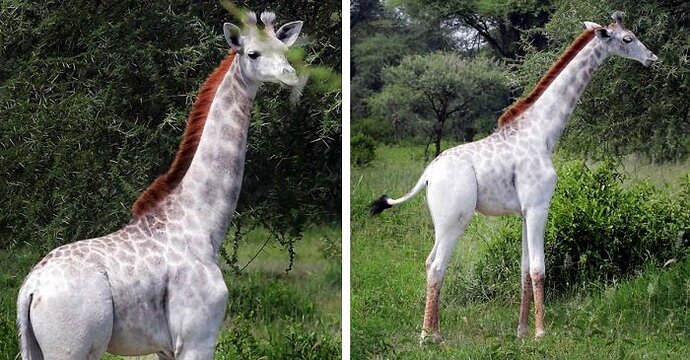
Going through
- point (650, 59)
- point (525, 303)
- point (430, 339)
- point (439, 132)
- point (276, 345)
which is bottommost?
point (276, 345)

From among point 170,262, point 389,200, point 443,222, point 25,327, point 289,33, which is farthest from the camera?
point 389,200

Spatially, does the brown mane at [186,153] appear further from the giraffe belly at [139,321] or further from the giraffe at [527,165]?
the giraffe at [527,165]

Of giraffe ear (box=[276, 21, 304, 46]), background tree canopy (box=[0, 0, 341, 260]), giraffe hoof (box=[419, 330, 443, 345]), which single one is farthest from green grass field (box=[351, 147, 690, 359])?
giraffe ear (box=[276, 21, 304, 46])

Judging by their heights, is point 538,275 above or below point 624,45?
below

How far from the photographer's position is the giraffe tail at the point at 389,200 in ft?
13.2

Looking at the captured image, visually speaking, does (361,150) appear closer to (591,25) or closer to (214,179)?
(591,25)

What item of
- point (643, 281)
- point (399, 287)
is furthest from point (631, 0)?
point (399, 287)

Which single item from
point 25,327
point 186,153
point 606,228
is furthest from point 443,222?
point 25,327

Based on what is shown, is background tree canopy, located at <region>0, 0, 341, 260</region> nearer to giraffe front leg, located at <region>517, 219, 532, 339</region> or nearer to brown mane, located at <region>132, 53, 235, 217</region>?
brown mane, located at <region>132, 53, 235, 217</region>

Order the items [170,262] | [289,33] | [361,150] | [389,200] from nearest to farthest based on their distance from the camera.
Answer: [170,262]
[289,33]
[389,200]
[361,150]

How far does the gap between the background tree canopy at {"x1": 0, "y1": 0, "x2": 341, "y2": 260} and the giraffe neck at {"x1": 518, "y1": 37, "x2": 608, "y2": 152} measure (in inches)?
35.7

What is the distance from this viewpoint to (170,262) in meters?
3.24

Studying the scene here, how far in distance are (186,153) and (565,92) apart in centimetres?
143

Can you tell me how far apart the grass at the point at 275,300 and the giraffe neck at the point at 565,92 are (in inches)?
42.1
